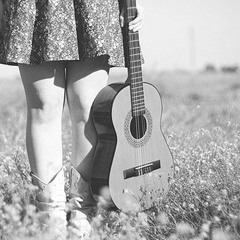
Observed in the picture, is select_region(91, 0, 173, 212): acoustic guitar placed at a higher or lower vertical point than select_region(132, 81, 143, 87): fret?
lower

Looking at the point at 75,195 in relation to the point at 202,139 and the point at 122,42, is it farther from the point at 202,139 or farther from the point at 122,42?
the point at 202,139

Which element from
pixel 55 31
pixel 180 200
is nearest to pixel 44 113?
pixel 55 31

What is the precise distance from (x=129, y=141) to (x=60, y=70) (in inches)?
22.8

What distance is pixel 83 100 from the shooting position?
3139 mm

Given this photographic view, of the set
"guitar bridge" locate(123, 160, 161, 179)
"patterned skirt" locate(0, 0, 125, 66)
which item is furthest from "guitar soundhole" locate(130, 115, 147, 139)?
"patterned skirt" locate(0, 0, 125, 66)

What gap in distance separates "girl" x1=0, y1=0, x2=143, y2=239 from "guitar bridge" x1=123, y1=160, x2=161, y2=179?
22 centimetres

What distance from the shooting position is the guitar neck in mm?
3201

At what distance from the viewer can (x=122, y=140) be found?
330cm

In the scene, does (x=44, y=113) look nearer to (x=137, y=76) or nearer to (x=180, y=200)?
(x=137, y=76)

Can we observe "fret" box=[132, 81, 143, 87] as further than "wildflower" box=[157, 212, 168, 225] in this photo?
Yes

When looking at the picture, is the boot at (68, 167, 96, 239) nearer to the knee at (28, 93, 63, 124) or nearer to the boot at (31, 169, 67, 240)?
the boot at (31, 169, 67, 240)

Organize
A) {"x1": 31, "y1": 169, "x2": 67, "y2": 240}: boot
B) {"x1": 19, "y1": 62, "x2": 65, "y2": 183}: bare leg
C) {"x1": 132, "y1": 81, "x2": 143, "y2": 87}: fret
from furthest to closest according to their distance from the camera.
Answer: {"x1": 132, "y1": 81, "x2": 143, "y2": 87}: fret
{"x1": 31, "y1": 169, "x2": 67, "y2": 240}: boot
{"x1": 19, "y1": 62, "x2": 65, "y2": 183}: bare leg

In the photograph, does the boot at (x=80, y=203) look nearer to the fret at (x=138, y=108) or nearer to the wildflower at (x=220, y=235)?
the fret at (x=138, y=108)

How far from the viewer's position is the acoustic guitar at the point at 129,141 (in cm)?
323
